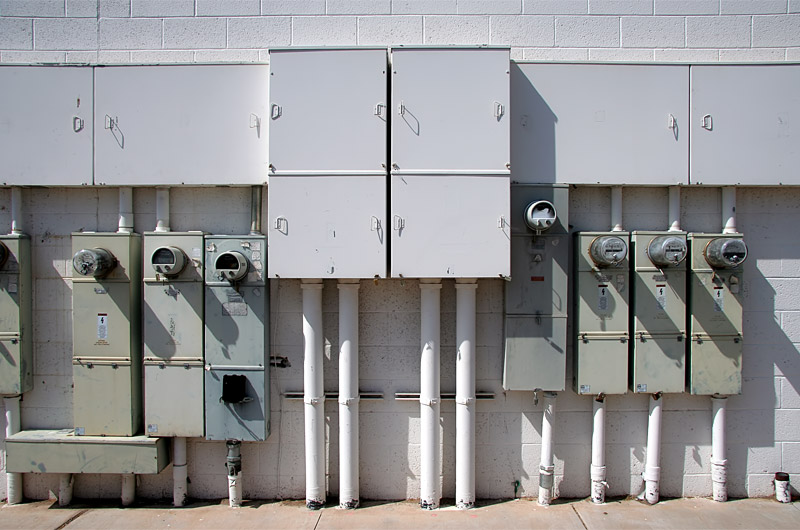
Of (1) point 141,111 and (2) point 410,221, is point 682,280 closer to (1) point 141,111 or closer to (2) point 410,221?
(2) point 410,221

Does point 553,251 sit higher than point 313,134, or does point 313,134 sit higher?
point 313,134

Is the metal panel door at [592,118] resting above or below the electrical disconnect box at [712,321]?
above

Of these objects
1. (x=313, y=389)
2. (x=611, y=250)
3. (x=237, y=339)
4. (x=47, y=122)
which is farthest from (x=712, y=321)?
(x=47, y=122)

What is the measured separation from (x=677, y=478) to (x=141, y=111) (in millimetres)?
4955

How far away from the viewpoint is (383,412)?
3.67 metres

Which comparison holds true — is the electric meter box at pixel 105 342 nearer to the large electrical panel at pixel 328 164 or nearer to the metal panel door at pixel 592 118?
the large electrical panel at pixel 328 164

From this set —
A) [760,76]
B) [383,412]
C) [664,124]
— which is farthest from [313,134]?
[760,76]

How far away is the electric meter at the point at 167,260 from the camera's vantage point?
3.36 meters

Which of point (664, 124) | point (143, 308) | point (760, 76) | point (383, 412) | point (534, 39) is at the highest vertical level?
point (534, 39)

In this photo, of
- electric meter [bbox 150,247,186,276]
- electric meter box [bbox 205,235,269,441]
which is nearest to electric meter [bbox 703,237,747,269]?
electric meter box [bbox 205,235,269,441]

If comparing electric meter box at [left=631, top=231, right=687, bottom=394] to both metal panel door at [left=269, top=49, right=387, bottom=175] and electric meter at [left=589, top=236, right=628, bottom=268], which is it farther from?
metal panel door at [left=269, top=49, right=387, bottom=175]

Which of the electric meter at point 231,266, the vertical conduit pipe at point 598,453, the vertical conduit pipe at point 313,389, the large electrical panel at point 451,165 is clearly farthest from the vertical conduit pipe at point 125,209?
the vertical conduit pipe at point 598,453

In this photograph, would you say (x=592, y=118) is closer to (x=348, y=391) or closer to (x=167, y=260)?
(x=348, y=391)

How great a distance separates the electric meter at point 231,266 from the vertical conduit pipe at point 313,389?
45 cm
